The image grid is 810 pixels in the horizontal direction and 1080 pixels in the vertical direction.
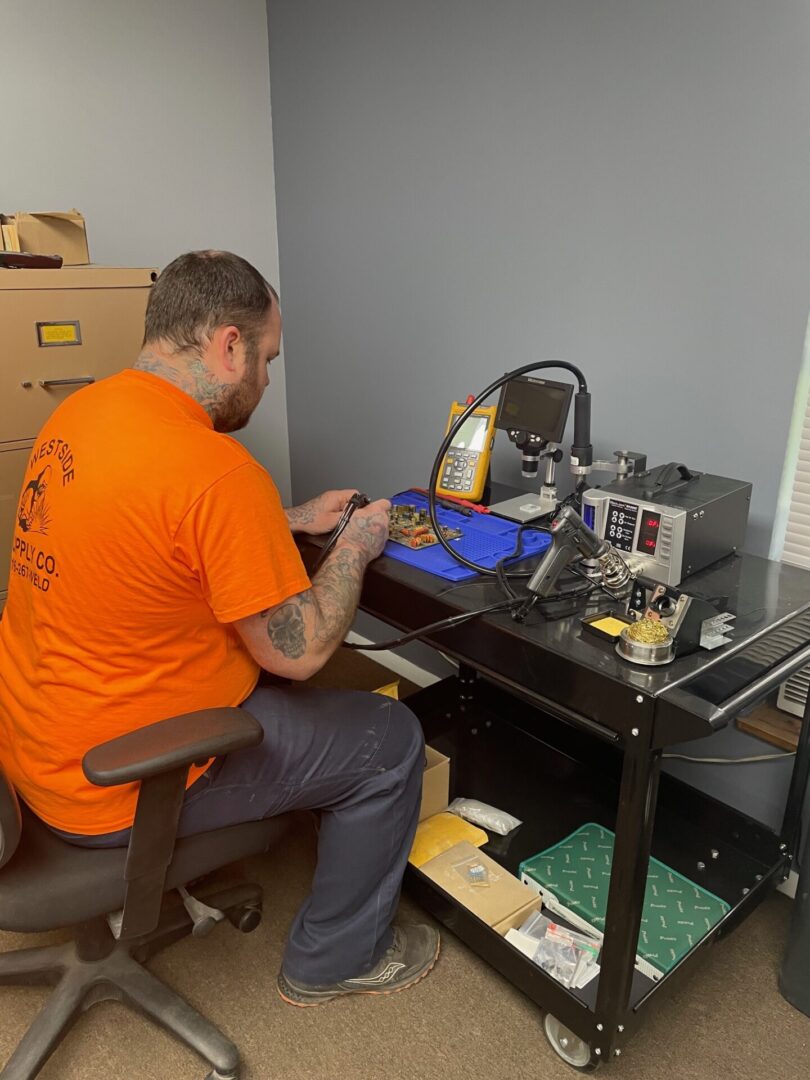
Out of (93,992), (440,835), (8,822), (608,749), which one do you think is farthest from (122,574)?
(608,749)

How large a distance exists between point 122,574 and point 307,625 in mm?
284

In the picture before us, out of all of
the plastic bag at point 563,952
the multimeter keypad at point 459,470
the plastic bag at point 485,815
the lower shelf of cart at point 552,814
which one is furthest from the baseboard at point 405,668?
the plastic bag at point 563,952

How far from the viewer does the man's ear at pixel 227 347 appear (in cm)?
131

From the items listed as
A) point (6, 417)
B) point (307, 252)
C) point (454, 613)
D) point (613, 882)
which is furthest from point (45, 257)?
point (613, 882)

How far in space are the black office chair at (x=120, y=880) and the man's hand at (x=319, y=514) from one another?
0.56 meters

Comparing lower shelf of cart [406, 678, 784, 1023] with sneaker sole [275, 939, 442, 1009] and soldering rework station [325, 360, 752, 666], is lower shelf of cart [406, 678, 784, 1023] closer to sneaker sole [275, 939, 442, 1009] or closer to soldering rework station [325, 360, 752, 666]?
sneaker sole [275, 939, 442, 1009]

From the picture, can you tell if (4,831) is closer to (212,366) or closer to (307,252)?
(212,366)

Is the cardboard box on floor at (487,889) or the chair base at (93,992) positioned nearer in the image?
the chair base at (93,992)

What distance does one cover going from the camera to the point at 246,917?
5.43 ft

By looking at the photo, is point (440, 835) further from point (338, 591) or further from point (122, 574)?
point (122, 574)

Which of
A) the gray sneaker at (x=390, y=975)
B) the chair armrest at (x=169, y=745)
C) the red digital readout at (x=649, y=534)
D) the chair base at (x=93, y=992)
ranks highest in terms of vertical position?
the red digital readout at (x=649, y=534)

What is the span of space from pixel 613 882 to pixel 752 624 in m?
0.46

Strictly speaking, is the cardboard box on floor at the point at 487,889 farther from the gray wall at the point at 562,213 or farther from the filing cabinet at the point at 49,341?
the filing cabinet at the point at 49,341

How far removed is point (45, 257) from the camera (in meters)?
1.83
